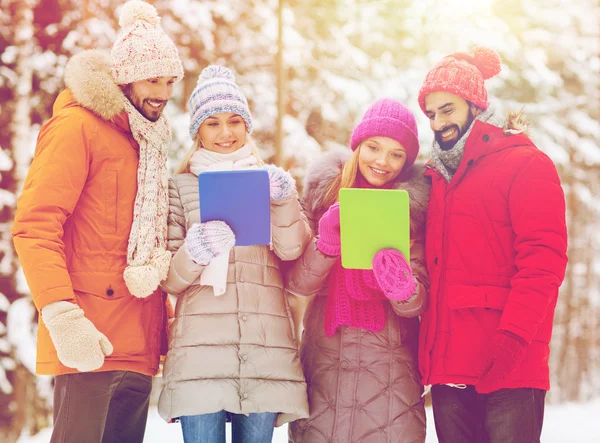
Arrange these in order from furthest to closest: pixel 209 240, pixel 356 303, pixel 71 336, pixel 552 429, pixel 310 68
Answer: pixel 310 68
pixel 552 429
pixel 356 303
pixel 209 240
pixel 71 336

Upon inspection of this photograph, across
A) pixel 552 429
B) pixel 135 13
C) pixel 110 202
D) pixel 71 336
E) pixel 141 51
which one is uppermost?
pixel 135 13

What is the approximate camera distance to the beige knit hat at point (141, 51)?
2873 mm

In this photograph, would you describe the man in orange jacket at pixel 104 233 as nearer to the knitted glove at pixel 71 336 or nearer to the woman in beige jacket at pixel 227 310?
the knitted glove at pixel 71 336

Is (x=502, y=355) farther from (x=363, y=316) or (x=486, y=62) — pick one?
(x=486, y=62)

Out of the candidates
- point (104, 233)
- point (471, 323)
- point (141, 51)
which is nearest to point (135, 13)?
point (141, 51)

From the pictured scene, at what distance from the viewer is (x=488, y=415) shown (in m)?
2.69

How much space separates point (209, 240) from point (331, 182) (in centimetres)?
84

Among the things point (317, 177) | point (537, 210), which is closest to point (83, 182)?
point (317, 177)

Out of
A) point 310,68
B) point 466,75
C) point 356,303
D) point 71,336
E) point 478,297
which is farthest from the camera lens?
point 310,68

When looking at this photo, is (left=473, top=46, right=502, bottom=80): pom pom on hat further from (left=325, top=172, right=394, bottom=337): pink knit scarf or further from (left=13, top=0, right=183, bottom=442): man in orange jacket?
(left=13, top=0, right=183, bottom=442): man in orange jacket

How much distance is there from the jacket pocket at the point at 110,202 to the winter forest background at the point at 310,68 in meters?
3.29

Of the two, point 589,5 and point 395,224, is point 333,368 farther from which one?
point 589,5

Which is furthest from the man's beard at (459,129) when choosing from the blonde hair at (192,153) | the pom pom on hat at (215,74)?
the pom pom on hat at (215,74)

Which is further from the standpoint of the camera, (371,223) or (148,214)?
(148,214)
